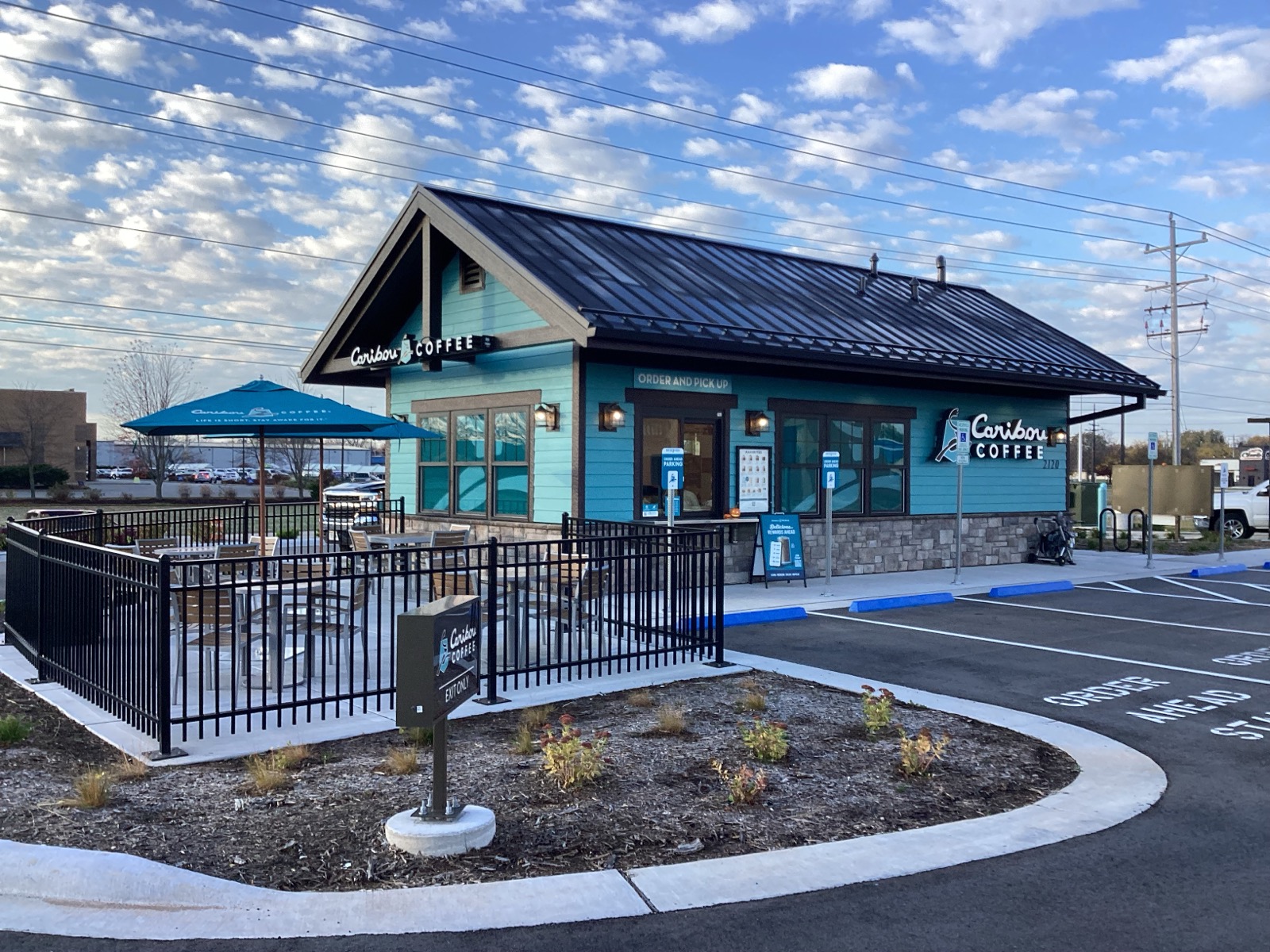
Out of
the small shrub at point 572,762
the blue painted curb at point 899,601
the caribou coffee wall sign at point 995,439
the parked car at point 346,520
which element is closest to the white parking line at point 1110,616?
the blue painted curb at point 899,601

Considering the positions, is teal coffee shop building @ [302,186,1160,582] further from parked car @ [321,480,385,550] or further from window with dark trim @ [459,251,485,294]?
parked car @ [321,480,385,550]

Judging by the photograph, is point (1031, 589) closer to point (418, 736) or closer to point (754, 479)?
point (754, 479)

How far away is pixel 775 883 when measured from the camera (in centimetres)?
493

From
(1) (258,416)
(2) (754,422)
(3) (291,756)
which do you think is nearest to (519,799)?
(3) (291,756)

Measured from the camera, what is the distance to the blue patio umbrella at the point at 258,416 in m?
12.0

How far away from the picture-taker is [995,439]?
20.4 meters

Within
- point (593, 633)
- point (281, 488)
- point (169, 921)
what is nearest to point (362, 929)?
point (169, 921)

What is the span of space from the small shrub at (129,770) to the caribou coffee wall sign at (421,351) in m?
9.86

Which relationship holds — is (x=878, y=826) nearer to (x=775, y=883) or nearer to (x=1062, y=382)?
(x=775, y=883)

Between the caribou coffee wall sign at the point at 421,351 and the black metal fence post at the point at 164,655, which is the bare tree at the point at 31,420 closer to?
the caribou coffee wall sign at the point at 421,351

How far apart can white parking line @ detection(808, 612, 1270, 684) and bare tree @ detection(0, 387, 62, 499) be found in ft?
176

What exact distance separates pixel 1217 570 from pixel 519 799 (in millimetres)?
19028

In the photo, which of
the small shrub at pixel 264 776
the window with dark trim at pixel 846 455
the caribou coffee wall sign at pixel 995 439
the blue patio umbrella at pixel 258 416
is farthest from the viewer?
the caribou coffee wall sign at pixel 995 439

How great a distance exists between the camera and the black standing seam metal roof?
48.9ft
